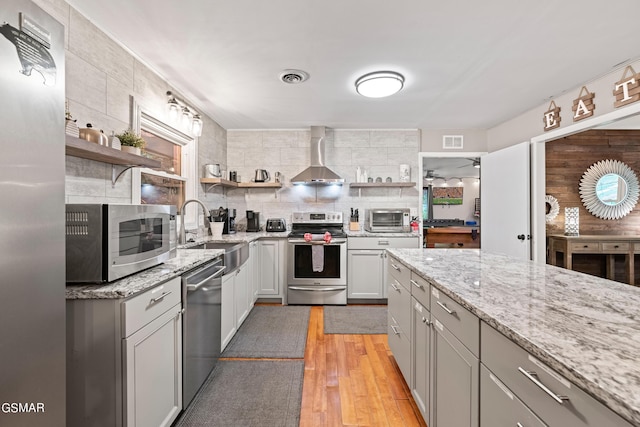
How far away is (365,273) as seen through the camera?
3.75 m

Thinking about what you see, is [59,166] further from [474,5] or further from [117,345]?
[474,5]

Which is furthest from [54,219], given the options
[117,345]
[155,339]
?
[155,339]

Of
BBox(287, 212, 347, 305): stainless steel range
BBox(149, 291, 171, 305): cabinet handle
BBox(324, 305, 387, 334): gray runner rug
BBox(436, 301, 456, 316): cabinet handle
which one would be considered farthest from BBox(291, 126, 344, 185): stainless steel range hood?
BBox(436, 301, 456, 316): cabinet handle

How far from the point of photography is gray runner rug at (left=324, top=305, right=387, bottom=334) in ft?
9.75

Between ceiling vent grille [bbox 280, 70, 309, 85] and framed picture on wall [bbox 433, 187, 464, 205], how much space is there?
27.7 ft

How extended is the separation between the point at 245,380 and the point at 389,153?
3.56 m

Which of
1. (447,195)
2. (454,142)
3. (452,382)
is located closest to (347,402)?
(452,382)

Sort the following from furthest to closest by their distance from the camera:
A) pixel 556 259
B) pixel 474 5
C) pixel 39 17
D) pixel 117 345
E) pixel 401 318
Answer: pixel 556 259
pixel 401 318
pixel 474 5
pixel 117 345
pixel 39 17

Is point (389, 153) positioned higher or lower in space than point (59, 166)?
higher

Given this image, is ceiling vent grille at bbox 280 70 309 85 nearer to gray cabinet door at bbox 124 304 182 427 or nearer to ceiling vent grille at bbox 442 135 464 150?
gray cabinet door at bbox 124 304 182 427

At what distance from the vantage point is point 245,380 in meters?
2.08

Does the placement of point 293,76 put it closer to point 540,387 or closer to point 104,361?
point 104,361

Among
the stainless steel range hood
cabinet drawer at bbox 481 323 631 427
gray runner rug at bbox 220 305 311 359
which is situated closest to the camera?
cabinet drawer at bbox 481 323 631 427

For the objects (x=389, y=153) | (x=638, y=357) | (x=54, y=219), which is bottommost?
(x=638, y=357)
